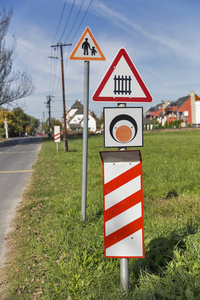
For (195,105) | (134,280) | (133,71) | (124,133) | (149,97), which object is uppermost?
(195,105)

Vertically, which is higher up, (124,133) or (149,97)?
(149,97)

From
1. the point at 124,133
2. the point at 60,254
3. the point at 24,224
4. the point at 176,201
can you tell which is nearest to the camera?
the point at 124,133

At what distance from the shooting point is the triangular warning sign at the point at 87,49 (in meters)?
5.09

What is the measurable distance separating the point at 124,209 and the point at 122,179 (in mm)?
305

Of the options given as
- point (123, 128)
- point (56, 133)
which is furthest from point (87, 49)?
point (56, 133)

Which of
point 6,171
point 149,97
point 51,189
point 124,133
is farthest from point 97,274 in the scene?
point 6,171

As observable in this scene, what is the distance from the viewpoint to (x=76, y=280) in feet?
11.3

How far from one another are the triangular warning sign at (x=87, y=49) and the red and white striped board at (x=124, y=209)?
286cm

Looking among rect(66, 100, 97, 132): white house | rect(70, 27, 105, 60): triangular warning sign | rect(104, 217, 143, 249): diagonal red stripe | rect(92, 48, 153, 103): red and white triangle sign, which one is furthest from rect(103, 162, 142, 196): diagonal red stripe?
rect(66, 100, 97, 132): white house

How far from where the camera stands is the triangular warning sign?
16.7ft

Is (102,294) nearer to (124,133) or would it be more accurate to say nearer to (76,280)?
(76,280)

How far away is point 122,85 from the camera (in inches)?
121

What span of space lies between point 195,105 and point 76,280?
8927 centimetres

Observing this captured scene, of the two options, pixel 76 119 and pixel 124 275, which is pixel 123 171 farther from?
pixel 76 119
